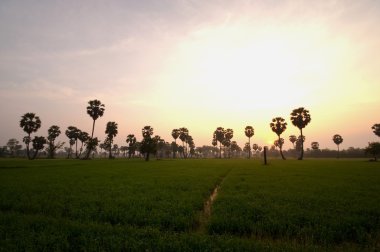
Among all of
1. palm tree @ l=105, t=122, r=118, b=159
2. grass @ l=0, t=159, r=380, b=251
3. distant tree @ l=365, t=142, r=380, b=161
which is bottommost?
grass @ l=0, t=159, r=380, b=251

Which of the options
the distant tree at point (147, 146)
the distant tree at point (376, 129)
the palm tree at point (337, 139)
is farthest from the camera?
the palm tree at point (337, 139)

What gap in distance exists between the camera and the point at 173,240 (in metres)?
9.39

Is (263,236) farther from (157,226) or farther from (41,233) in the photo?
(41,233)

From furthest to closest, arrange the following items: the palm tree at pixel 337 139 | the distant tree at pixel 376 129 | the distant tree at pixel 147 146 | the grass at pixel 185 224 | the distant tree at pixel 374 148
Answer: the palm tree at pixel 337 139 → the distant tree at pixel 376 129 → the distant tree at pixel 147 146 → the distant tree at pixel 374 148 → the grass at pixel 185 224

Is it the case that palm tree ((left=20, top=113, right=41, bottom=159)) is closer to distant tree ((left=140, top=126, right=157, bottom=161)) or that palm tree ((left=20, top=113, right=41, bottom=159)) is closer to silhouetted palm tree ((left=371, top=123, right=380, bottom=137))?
distant tree ((left=140, top=126, right=157, bottom=161))

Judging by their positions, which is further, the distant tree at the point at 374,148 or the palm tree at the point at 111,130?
the palm tree at the point at 111,130

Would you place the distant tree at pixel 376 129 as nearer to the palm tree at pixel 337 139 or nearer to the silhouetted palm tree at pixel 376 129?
the silhouetted palm tree at pixel 376 129

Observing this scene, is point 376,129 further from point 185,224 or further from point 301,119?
point 185,224

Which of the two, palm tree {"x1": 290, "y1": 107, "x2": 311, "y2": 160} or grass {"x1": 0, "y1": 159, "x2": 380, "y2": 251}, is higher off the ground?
palm tree {"x1": 290, "y1": 107, "x2": 311, "y2": 160}

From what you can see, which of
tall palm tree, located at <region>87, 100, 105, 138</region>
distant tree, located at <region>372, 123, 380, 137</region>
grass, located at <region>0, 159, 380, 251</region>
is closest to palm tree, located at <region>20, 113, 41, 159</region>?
tall palm tree, located at <region>87, 100, 105, 138</region>

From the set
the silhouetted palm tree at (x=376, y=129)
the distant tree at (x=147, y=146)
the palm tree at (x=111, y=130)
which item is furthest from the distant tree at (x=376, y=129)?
the palm tree at (x=111, y=130)

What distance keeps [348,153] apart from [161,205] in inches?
8282

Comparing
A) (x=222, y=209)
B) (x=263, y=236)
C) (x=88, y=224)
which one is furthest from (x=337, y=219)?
(x=88, y=224)

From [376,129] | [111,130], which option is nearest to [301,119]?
[376,129]
